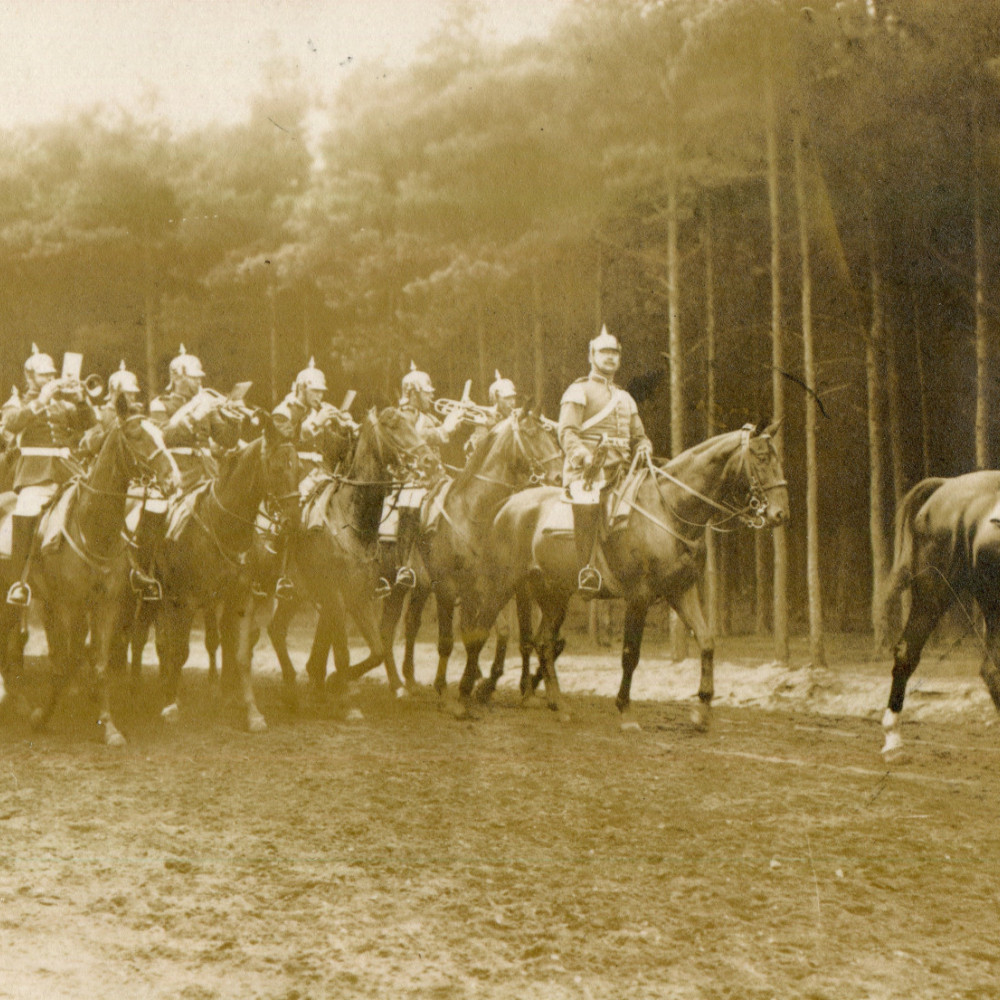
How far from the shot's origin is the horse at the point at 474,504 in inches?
410

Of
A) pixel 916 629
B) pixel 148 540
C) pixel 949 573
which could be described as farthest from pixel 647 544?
pixel 148 540

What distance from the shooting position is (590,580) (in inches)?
378

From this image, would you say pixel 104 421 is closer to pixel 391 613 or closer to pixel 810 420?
pixel 391 613

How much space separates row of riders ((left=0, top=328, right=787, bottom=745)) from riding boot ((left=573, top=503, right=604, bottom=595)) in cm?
2

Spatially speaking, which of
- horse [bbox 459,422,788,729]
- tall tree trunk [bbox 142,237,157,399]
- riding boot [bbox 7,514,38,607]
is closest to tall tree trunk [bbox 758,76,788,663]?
horse [bbox 459,422,788,729]

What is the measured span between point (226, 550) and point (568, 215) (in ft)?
14.1

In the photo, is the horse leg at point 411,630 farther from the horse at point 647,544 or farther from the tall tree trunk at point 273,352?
the tall tree trunk at point 273,352

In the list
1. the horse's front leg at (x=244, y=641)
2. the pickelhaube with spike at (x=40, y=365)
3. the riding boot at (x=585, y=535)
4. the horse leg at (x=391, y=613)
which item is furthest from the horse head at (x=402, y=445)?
the pickelhaube with spike at (x=40, y=365)

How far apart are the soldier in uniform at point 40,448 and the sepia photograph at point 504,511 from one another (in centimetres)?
3

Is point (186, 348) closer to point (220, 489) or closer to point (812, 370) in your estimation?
point (220, 489)

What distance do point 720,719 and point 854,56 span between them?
6.06m

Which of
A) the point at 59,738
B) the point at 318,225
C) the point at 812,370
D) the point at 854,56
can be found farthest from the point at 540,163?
the point at 59,738

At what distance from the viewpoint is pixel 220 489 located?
955 cm

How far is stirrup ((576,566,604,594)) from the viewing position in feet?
31.5
